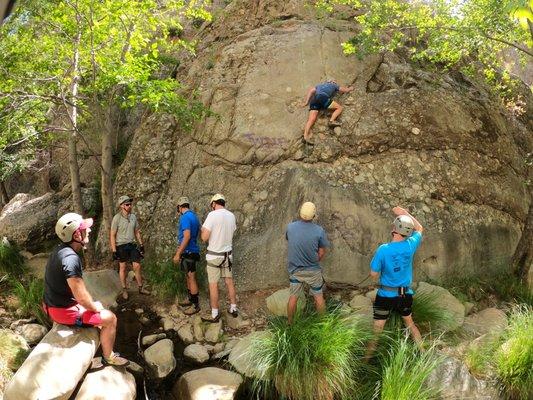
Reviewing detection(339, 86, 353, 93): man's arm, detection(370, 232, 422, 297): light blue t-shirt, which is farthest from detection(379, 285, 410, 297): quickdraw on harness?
detection(339, 86, 353, 93): man's arm

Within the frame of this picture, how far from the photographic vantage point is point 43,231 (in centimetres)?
1038

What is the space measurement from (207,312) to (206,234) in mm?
1583

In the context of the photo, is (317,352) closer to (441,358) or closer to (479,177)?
(441,358)

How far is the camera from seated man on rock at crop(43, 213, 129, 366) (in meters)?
4.71

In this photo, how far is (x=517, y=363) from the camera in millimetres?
4898

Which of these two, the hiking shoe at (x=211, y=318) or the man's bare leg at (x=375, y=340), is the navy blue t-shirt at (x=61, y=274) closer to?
the hiking shoe at (x=211, y=318)

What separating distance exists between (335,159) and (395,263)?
3.84 m

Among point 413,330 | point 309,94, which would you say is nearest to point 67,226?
point 413,330

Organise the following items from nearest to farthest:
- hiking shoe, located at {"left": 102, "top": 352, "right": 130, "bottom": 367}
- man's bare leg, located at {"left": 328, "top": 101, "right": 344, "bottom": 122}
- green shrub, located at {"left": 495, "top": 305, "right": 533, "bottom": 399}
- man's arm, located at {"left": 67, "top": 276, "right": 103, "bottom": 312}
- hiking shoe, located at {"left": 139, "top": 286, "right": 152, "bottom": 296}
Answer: man's arm, located at {"left": 67, "top": 276, "right": 103, "bottom": 312} → green shrub, located at {"left": 495, "top": 305, "right": 533, "bottom": 399} → hiking shoe, located at {"left": 102, "top": 352, "right": 130, "bottom": 367} → hiking shoe, located at {"left": 139, "top": 286, "right": 152, "bottom": 296} → man's bare leg, located at {"left": 328, "top": 101, "right": 344, "bottom": 122}

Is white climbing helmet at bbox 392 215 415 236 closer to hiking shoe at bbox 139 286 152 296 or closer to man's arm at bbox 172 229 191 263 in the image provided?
man's arm at bbox 172 229 191 263

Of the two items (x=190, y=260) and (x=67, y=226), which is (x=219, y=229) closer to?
(x=190, y=260)

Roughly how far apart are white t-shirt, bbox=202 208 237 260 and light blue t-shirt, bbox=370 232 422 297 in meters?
2.67

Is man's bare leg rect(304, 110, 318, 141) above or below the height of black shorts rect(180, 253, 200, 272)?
above

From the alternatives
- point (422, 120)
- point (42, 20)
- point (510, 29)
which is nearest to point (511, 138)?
point (422, 120)
